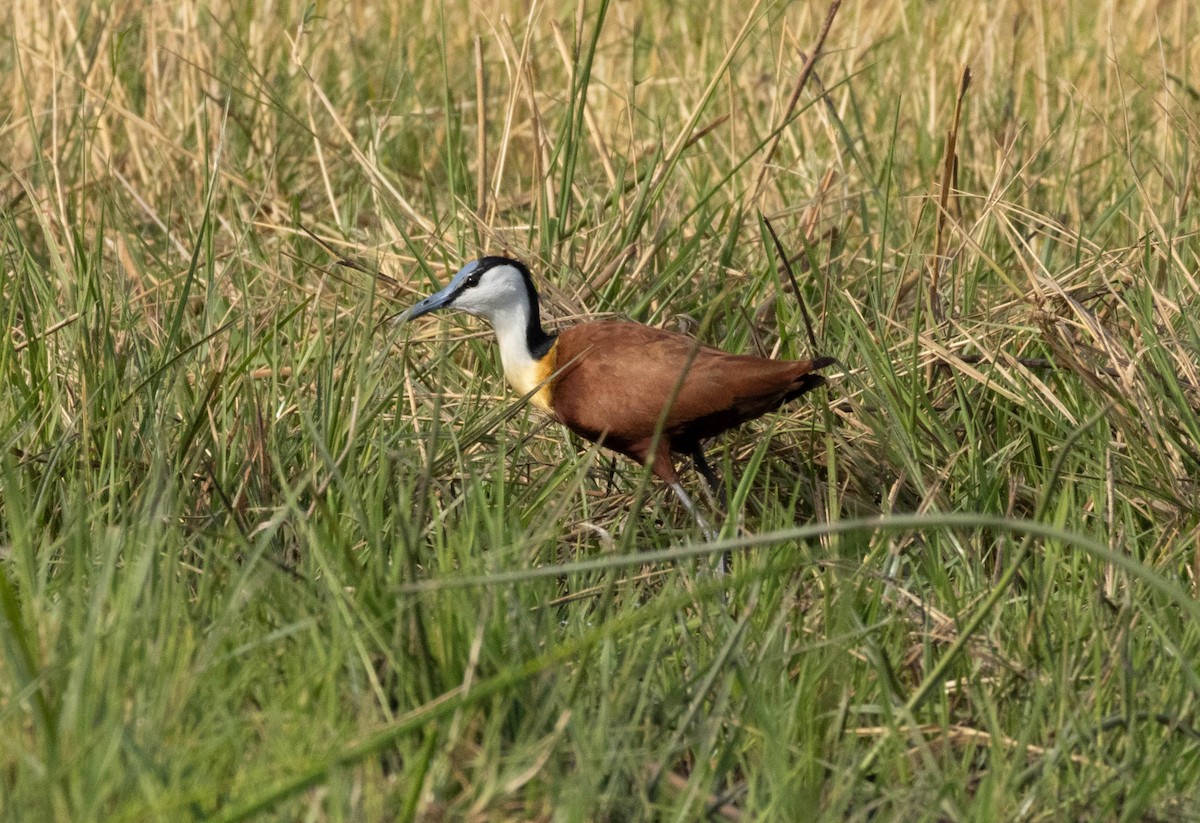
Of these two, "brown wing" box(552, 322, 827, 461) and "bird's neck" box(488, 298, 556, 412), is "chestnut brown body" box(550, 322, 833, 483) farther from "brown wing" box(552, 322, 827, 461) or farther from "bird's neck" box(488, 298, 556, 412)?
"bird's neck" box(488, 298, 556, 412)

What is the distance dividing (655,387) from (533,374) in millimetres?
377

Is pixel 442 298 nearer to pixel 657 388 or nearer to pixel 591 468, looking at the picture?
pixel 591 468

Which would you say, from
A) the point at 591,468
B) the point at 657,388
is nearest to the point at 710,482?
the point at 591,468

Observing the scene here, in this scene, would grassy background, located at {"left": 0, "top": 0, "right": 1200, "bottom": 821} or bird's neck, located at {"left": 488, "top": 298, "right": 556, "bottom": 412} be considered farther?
bird's neck, located at {"left": 488, "top": 298, "right": 556, "bottom": 412}

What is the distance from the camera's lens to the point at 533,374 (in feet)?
11.8

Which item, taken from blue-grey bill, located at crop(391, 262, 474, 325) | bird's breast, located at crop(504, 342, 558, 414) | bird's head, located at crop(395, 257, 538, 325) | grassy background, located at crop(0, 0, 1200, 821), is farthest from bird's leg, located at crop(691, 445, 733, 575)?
blue-grey bill, located at crop(391, 262, 474, 325)

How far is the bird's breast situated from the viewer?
11.6ft

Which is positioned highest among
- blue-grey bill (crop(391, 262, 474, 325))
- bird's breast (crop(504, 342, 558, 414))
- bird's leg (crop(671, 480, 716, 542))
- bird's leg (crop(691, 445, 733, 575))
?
blue-grey bill (crop(391, 262, 474, 325))

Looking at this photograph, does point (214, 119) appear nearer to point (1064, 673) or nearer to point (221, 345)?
point (221, 345)

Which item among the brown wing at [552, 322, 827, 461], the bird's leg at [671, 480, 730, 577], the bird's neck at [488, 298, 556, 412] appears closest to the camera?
the bird's leg at [671, 480, 730, 577]

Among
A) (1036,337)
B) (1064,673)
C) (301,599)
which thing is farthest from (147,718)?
(1036,337)

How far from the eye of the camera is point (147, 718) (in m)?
1.96

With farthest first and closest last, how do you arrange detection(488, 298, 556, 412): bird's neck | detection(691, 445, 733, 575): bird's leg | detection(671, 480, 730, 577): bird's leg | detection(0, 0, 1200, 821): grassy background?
detection(488, 298, 556, 412): bird's neck
detection(691, 445, 733, 575): bird's leg
detection(671, 480, 730, 577): bird's leg
detection(0, 0, 1200, 821): grassy background

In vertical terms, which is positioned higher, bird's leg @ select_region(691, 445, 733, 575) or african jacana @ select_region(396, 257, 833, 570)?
african jacana @ select_region(396, 257, 833, 570)
